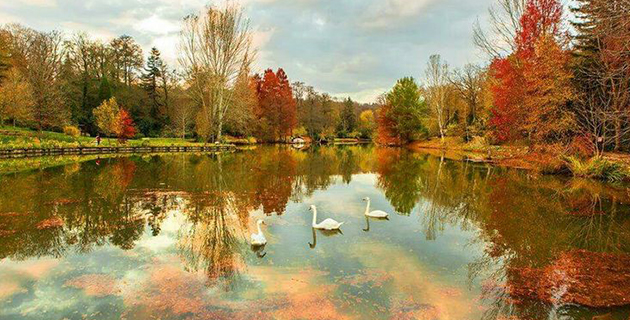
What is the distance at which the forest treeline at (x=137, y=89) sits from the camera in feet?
117

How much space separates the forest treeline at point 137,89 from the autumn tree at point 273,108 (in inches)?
6.9

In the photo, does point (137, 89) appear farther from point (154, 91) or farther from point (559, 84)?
point (559, 84)

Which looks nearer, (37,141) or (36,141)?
(36,141)

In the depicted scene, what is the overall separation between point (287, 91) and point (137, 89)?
25289 millimetres

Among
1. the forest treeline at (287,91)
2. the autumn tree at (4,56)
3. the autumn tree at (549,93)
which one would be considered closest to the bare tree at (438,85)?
the forest treeline at (287,91)

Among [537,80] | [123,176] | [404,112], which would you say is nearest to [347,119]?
[404,112]

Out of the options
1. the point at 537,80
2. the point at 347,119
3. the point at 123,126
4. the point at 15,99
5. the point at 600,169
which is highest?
the point at 347,119

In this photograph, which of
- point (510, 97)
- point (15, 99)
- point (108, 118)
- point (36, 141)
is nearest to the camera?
point (510, 97)

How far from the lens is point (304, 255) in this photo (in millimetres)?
7453

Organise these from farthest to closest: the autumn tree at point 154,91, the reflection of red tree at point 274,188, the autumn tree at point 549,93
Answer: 1. the autumn tree at point 154,91
2. the autumn tree at point 549,93
3. the reflection of red tree at point 274,188

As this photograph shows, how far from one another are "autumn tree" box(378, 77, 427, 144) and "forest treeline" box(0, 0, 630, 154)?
6.7 inches

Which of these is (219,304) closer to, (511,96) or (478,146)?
(511,96)

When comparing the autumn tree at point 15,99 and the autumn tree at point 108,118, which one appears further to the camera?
the autumn tree at point 108,118

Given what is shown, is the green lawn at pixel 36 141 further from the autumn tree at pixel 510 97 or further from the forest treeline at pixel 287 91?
the autumn tree at pixel 510 97
